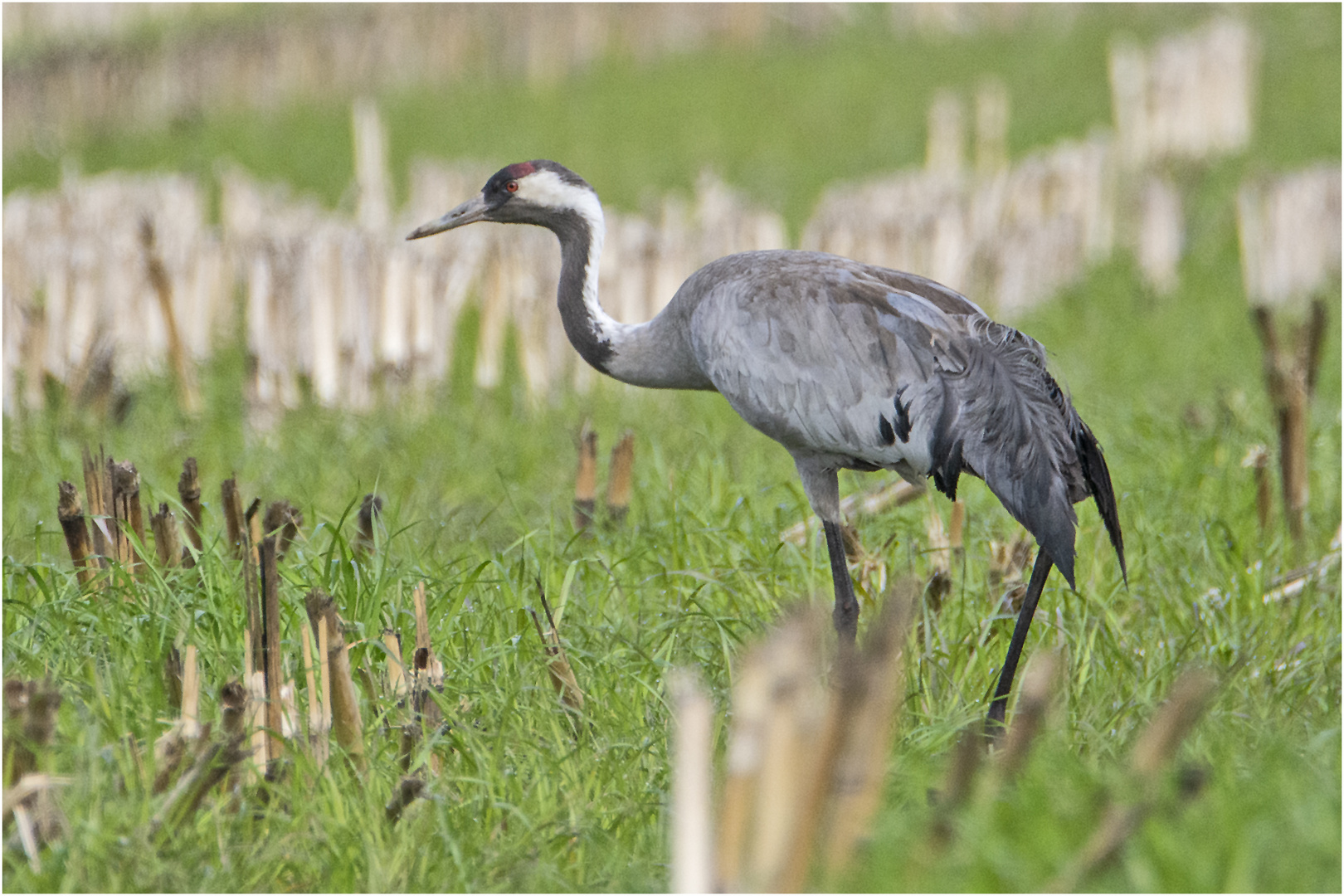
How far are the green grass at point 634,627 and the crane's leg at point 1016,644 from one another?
75mm

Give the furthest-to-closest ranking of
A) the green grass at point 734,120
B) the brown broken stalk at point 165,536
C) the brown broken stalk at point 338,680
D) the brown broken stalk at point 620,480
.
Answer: the green grass at point 734,120, the brown broken stalk at point 620,480, the brown broken stalk at point 165,536, the brown broken stalk at point 338,680

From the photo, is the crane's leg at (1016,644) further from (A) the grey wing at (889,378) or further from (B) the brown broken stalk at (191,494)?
(B) the brown broken stalk at (191,494)

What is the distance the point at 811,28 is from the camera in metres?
23.5

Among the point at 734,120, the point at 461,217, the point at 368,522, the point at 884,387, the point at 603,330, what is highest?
the point at 734,120

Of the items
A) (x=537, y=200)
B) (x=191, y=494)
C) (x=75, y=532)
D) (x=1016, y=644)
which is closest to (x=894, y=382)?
(x=1016, y=644)

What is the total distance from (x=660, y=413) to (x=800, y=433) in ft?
9.78

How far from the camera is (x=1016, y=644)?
359cm

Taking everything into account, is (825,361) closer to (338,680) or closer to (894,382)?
(894,382)

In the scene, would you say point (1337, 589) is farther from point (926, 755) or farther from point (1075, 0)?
point (1075, 0)

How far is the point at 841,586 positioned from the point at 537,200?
5.35ft

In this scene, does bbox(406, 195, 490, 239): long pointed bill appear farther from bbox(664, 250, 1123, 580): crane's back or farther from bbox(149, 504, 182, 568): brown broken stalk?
bbox(149, 504, 182, 568): brown broken stalk

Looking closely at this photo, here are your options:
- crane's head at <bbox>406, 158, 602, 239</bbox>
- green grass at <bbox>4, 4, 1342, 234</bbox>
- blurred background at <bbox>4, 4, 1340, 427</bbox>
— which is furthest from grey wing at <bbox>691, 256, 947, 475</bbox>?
green grass at <bbox>4, 4, 1342, 234</bbox>

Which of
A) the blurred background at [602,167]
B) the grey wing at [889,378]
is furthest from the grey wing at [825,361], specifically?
the blurred background at [602,167]

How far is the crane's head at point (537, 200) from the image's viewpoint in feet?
15.1
